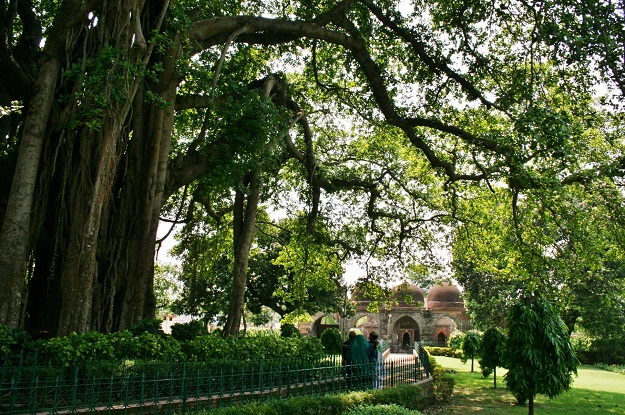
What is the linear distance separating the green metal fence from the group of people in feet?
0.15

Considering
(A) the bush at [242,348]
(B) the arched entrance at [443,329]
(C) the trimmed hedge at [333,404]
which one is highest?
(B) the arched entrance at [443,329]

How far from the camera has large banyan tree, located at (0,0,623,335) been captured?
760 cm

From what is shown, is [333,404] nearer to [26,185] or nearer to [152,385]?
[152,385]

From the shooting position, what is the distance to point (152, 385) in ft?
21.4

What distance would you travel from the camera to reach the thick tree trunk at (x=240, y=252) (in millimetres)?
11328

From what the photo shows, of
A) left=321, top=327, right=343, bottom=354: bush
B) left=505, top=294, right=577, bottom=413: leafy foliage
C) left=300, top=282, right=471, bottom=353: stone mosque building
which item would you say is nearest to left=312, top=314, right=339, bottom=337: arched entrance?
left=300, top=282, right=471, bottom=353: stone mosque building

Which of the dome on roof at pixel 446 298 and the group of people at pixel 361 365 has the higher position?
the dome on roof at pixel 446 298

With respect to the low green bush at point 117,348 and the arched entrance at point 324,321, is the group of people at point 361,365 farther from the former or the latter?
the arched entrance at point 324,321

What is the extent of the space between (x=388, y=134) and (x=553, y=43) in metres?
7.70

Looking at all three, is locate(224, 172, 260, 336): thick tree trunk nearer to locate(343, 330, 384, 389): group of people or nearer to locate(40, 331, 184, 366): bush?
locate(343, 330, 384, 389): group of people

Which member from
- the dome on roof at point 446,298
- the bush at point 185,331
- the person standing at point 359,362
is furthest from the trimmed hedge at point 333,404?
the dome on roof at point 446,298

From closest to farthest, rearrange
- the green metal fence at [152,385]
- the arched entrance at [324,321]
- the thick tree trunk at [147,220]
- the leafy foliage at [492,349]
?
the green metal fence at [152,385], the thick tree trunk at [147,220], the leafy foliage at [492,349], the arched entrance at [324,321]

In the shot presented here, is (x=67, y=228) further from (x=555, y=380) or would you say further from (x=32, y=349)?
(x=555, y=380)

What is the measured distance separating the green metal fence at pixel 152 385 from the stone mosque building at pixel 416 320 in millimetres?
32306
